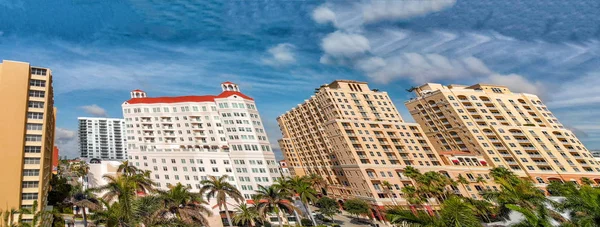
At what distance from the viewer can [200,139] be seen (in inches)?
4176

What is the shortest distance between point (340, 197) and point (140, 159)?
6958cm

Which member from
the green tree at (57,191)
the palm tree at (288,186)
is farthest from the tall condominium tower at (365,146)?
the green tree at (57,191)

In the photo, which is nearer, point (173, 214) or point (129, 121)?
point (173, 214)

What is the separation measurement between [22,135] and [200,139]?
51.2 metres

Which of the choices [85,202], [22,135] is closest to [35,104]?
[22,135]

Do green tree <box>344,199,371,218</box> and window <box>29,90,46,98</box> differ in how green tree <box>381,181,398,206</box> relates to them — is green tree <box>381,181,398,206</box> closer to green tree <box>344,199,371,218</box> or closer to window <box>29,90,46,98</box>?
green tree <box>344,199,371,218</box>

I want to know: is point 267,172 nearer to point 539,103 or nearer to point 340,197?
point 340,197

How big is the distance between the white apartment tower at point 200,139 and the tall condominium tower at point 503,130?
71322 millimetres

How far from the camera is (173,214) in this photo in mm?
45188

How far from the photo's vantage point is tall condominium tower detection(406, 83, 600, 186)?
102688 mm

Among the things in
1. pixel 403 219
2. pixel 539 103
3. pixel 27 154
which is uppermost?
pixel 27 154

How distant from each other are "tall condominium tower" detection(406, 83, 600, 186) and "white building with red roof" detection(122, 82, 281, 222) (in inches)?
2807

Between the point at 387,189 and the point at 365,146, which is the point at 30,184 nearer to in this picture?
the point at 365,146

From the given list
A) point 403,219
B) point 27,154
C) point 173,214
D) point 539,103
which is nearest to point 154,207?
point 173,214
